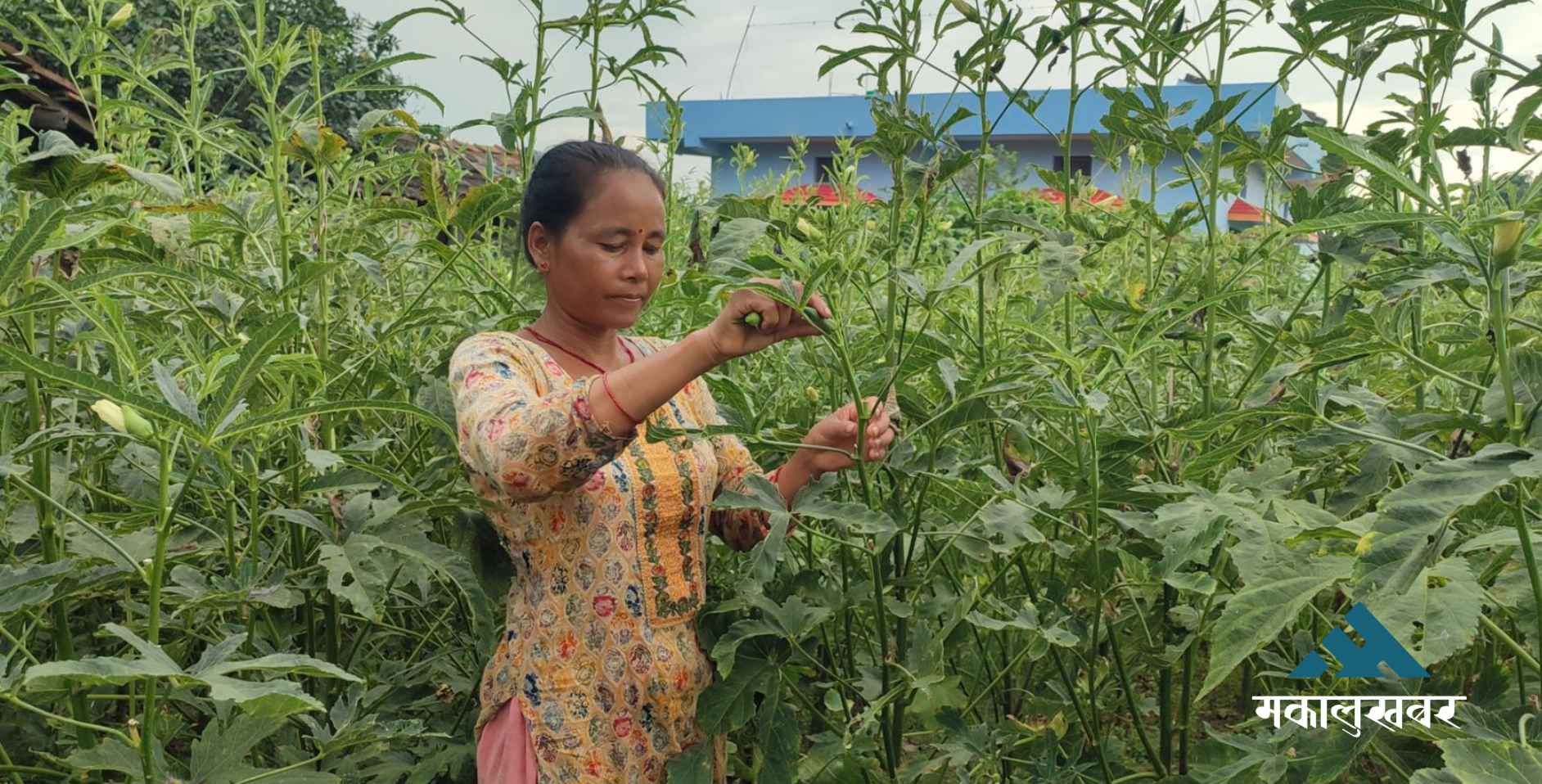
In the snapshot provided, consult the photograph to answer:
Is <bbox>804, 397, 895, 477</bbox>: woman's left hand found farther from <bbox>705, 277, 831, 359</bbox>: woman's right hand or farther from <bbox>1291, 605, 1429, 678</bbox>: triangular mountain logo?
<bbox>1291, 605, 1429, 678</bbox>: triangular mountain logo

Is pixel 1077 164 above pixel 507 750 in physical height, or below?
above

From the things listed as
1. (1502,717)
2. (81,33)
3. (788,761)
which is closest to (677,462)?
(788,761)

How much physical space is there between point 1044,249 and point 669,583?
734mm

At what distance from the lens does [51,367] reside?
1129 mm

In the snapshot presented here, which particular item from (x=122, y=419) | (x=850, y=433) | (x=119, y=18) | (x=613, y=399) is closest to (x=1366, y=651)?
(x=850, y=433)

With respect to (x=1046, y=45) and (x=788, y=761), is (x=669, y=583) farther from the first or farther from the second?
(x=1046, y=45)

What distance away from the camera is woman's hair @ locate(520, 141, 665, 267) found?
1708 millimetres

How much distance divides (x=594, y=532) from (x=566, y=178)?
0.51m

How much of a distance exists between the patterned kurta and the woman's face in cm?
10

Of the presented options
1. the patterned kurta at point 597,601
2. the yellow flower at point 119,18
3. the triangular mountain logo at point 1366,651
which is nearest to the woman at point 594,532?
the patterned kurta at point 597,601

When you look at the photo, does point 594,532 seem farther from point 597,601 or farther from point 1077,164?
point 1077,164

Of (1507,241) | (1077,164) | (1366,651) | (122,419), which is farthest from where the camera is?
(1077,164)

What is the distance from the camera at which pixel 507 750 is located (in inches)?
65.4

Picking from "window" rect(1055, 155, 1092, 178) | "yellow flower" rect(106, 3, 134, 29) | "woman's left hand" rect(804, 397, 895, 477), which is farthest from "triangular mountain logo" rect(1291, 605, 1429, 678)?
"yellow flower" rect(106, 3, 134, 29)
